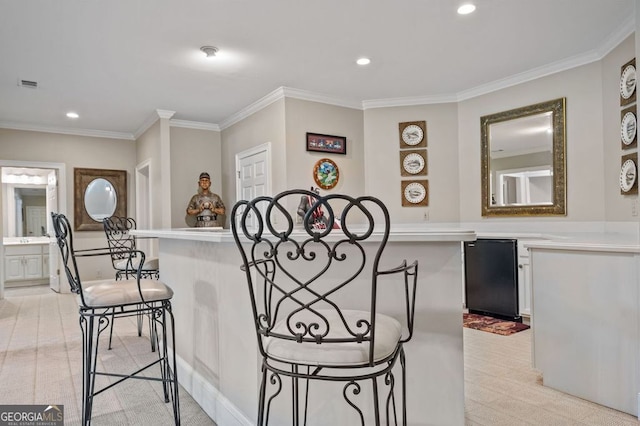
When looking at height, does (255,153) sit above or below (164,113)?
below

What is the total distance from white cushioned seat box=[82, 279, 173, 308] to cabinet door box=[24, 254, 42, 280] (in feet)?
20.6

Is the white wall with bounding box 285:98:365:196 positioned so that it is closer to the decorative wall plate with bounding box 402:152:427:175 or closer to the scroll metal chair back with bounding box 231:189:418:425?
the decorative wall plate with bounding box 402:152:427:175

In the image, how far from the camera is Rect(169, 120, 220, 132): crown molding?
581 cm

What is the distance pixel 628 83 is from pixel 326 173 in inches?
115

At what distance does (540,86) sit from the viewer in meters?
4.16

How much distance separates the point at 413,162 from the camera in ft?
16.6

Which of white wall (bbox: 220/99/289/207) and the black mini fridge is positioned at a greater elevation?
white wall (bbox: 220/99/289/207)

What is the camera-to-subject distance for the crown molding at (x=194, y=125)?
581 centimetres

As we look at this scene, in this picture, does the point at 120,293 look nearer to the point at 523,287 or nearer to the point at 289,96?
the point at 289,96

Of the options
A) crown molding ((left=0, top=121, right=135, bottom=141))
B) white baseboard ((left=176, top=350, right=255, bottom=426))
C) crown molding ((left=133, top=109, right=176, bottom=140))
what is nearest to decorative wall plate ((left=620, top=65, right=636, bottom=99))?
white baseboard ((left=176, top=350, right=255, bottom=426))

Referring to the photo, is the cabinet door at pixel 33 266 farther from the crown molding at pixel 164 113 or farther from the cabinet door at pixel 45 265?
the crown molding at pixel 164 113

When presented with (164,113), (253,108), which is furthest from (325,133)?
(164,113)

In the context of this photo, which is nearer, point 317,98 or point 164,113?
point 317,98

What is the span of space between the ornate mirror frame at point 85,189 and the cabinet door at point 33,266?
1.37 m
